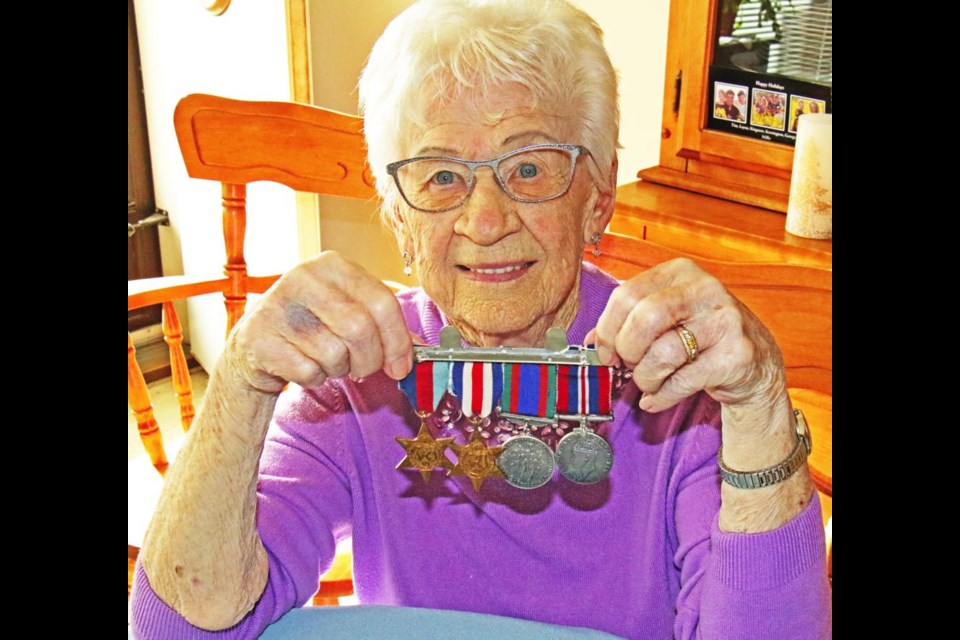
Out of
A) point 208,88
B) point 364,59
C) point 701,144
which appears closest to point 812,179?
point 701,144

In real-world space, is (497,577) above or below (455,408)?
below

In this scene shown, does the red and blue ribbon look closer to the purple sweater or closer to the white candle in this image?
the purple sweater

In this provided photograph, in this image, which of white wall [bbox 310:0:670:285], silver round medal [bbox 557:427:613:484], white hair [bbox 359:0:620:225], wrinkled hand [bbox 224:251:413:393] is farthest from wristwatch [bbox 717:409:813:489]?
white wall [bbox 310:0:670:285]

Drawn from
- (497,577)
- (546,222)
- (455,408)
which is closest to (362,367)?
(455,408)

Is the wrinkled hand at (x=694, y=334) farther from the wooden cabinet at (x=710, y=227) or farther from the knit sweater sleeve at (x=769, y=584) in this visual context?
the wooden cabinet at (x=710, y=227)

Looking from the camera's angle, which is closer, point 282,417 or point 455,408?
point 455,408

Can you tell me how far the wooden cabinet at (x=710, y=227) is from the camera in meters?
2.31

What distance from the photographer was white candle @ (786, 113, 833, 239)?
222 cm

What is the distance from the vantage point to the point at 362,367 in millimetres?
1037

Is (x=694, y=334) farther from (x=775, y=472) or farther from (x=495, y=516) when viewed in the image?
(x=495, y=516)

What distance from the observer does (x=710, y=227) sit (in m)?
2.44
